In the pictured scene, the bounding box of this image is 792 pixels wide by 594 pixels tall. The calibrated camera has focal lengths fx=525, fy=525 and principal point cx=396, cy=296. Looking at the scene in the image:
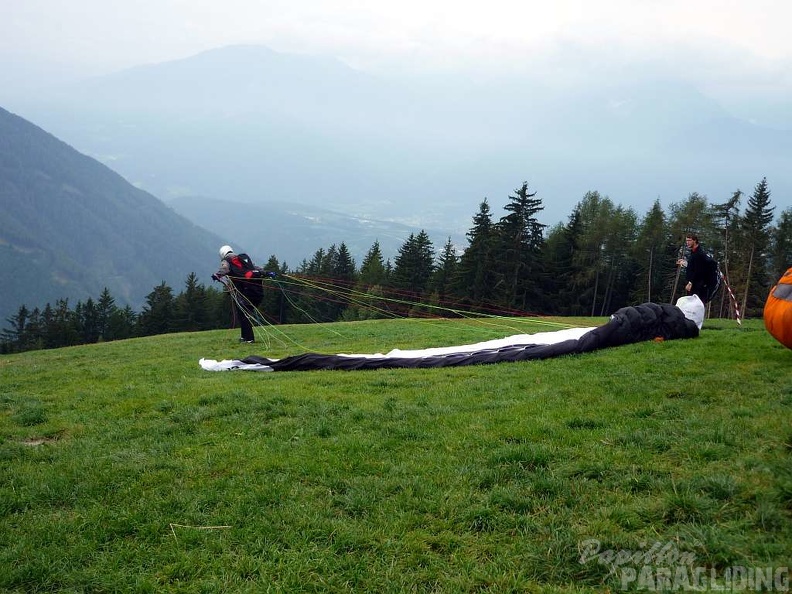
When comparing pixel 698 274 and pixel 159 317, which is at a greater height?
pixel 698 274

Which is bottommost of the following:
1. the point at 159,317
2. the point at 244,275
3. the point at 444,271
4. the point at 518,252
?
the point at 159,317

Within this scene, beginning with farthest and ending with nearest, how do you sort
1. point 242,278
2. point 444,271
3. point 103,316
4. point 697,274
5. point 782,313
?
point 103,316 → point 444,271 → point 242,278 → point 697,274 → point 782,313

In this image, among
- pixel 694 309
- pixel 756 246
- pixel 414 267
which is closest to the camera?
pixel 694 309

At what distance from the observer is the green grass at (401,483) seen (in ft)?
13.1

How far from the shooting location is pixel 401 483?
520cm

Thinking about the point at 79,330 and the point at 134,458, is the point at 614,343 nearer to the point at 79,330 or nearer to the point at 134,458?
the point at 134,458

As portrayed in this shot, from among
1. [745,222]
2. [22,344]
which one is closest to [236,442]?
[745,222]

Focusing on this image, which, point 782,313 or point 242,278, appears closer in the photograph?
A: point 782,313

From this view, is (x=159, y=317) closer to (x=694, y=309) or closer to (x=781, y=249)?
(x=694, y=309)

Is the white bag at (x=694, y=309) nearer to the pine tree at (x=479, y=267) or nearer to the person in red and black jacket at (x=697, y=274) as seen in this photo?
the person in red and black jacket at (x=697, y=274)

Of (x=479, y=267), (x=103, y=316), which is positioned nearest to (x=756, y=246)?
(x=479, y=267)

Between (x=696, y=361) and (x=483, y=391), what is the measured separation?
13.3 feet

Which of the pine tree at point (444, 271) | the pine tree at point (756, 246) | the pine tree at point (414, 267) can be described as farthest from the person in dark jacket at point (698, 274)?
the pine tree at point (414, 267)

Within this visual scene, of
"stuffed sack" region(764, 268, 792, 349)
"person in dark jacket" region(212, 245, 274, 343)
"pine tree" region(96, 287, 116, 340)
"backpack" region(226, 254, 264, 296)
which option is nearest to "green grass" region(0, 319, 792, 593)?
"stuffed sack" region(764, 268, 792, 349)
